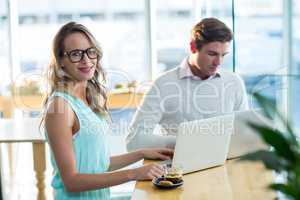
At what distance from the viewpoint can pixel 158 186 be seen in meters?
1.79

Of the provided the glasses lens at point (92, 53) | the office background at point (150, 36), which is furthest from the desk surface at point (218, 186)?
the office background at point (150, 36)

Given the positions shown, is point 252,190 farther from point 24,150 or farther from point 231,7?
point 24,150

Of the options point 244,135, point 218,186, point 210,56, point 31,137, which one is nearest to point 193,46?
point 210,56

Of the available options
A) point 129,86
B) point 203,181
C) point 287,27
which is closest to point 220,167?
point 203,181

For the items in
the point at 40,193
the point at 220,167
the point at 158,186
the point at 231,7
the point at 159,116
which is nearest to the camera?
the point at 158,186

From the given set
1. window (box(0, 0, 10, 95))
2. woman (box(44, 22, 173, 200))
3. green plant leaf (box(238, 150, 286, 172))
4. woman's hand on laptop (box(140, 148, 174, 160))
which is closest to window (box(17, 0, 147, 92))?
window (box(0, 0, 10, 95))

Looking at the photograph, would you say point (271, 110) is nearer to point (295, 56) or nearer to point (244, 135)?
point (244, 135)

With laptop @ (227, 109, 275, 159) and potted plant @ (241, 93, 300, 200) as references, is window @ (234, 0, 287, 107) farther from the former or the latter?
potted plant @ (241, 93, 300, 200)

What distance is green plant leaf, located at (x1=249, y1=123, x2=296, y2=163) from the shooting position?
69 centimetres

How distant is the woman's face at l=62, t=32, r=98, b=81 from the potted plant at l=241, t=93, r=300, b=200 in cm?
119

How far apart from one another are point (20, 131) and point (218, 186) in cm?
165

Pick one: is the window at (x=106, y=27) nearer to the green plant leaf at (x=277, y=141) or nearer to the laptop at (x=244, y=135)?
the laptop at (x=244, y=135)

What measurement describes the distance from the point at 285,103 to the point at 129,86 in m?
1.20

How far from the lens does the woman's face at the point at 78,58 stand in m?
1.84
